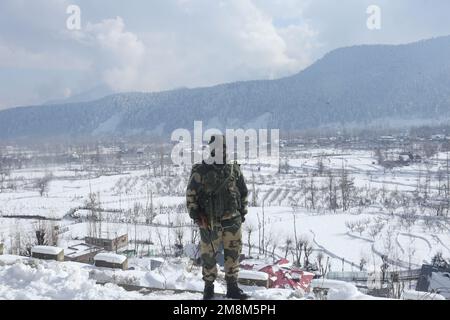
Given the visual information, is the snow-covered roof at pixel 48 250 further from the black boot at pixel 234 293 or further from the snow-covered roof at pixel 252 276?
the black boot at pixel 234 293

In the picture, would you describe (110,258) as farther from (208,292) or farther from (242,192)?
(242,192)

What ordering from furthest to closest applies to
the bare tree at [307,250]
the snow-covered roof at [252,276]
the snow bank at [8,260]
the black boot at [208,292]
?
the bare tree at [307,250], the snow bank at [8,260], the snow-covered roof at [252,276], the black boot at [208,292]

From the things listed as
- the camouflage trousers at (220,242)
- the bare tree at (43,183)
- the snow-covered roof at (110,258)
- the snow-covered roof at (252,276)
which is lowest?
the bare tree at (43,183)

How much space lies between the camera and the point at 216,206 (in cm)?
284

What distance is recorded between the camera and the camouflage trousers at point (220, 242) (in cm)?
289

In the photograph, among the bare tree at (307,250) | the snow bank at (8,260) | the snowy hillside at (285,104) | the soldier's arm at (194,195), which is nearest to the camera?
the soldier's arm at (194,195)

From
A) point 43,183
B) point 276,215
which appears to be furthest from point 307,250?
point 43,183

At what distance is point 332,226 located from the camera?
20422 millimetres

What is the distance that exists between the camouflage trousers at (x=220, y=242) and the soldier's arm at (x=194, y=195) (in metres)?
0.13

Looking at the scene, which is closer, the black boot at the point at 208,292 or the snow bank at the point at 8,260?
the black boot at the point at 208,292

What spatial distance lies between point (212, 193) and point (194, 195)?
12cm

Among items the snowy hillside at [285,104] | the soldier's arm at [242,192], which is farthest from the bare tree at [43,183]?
the snowy hillside at [285,104]
